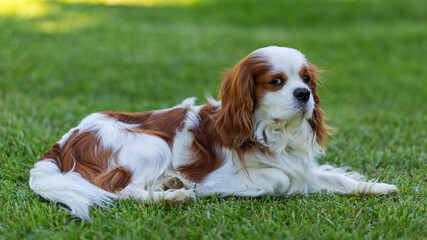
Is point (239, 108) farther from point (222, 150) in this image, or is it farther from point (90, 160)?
point (90, 160)

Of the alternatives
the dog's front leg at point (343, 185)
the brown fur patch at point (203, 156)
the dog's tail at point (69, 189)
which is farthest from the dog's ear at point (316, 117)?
the dog's tail at point (69, 189)

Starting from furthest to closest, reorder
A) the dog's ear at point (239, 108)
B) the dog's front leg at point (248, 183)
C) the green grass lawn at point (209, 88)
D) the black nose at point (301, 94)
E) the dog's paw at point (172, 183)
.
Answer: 1. the dog's paw at point (172, 183)
2. the dog's front leg at point (248, 183)
3. the dog's ear at point (239, 108)
4. the black nose at point (301, 94)
5. the green grass lawn at point (209, 88)

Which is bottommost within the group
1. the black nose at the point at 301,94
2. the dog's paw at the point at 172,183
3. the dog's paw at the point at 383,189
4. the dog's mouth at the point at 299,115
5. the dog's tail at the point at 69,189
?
the dog's paw at the point at 383,189

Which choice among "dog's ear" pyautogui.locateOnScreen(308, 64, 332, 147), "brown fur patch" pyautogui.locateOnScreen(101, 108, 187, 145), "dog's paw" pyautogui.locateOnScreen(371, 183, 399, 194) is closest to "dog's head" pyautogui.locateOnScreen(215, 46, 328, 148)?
"dog's ear" pyautogui.locateOnScreen(308, 64, 332, 147)

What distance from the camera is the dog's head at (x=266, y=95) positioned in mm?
3822

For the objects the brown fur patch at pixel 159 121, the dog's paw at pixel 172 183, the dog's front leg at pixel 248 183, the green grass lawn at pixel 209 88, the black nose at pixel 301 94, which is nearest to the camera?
the green grass lawn at pixel 209 88

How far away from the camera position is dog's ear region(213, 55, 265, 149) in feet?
12.8

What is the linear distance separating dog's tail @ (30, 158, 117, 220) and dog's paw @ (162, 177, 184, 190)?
45 cm

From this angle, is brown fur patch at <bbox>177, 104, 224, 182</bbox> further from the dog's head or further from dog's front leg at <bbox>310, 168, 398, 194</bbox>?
dog's front leg at <bbox>310, 168, 398, 194</bbox>

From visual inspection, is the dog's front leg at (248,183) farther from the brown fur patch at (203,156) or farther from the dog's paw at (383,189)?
the dog's paw at (383,189)

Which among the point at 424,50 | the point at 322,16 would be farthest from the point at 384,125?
the point at 322,16

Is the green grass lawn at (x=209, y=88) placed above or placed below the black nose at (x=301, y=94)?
below

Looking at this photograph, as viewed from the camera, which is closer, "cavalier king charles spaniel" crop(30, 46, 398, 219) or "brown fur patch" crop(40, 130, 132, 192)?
"cavalier king charles spaniel" crop(30, 46, 398, 219)

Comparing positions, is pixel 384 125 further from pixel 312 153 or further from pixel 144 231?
pixel 144 231
